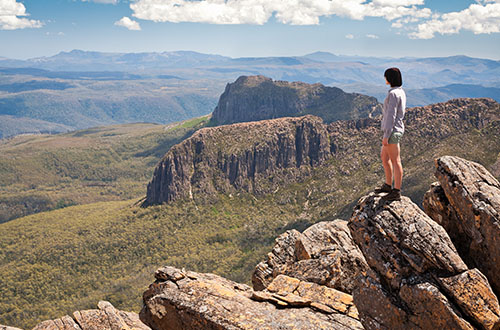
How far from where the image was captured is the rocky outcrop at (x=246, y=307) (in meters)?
21.6

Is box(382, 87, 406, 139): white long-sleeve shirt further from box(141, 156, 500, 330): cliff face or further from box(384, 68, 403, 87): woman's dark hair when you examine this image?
box(141, 156, 500, 330): cliff face

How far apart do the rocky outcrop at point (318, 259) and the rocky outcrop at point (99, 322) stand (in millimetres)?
12706

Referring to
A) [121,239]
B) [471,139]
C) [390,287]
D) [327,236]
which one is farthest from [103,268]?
[471,139]

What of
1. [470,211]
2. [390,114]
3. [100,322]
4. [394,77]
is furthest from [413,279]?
[100,322]

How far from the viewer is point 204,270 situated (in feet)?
539

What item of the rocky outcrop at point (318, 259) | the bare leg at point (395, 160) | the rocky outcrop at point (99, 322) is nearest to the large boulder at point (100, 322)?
the rocky outcrop at point (99, 322)

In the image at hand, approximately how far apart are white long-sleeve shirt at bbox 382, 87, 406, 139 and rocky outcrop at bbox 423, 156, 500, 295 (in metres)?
3.87

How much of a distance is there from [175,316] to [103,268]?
175138 millimetres

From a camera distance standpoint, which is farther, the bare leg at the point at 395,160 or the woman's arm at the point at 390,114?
the bare leg at the point at 395,160

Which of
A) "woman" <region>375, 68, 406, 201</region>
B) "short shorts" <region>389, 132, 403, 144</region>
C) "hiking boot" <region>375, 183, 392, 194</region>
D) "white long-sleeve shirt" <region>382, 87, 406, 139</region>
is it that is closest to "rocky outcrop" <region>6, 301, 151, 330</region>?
"hiking boot" <region>375, 183, 392, 194</region>

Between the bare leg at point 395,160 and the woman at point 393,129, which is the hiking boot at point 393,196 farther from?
the bare leg at point 395,160

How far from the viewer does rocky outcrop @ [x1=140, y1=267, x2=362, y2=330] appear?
2164cm

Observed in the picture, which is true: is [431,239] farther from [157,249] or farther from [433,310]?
[157,249]

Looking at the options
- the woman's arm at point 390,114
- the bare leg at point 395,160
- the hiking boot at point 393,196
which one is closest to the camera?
the woman's arm at point 390,114
